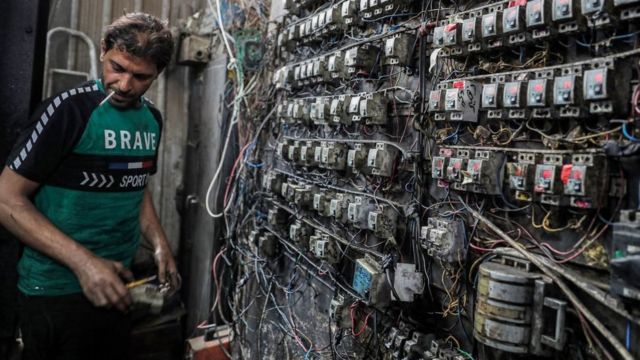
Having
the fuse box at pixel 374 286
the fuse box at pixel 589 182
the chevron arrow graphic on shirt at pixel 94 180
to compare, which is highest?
the fuse box at pixel 589 182

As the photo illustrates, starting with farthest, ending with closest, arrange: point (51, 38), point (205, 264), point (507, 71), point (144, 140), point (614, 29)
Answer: point (205, 264) < point (51, 38) < point (144, 140) < point (507, 71) < point (614, 29)

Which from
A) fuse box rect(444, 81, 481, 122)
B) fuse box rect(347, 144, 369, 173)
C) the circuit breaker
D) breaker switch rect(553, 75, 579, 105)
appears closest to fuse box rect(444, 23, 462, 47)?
fuse box rect(444, 81, 481, 122)

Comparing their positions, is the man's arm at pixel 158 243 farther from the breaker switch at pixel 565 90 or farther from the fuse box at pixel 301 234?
the breaker switch at pixel 565 90

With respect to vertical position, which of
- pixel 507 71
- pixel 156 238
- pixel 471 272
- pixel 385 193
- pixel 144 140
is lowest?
pixel 156 238

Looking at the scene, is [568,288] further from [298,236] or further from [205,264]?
[205,264]

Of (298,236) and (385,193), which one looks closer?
(385,193)

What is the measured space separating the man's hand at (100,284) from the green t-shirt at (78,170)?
0.20m

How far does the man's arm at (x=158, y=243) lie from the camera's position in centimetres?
229

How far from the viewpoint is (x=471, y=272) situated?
139 cm

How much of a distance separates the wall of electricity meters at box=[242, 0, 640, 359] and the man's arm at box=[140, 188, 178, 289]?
2.48ft

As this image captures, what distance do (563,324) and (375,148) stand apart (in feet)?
3.06

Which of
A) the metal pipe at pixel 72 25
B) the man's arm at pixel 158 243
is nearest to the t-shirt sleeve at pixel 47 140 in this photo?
the man's arm at pixel 158 243

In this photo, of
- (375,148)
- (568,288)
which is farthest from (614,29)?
(375,148)

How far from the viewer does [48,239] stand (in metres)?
1.77
